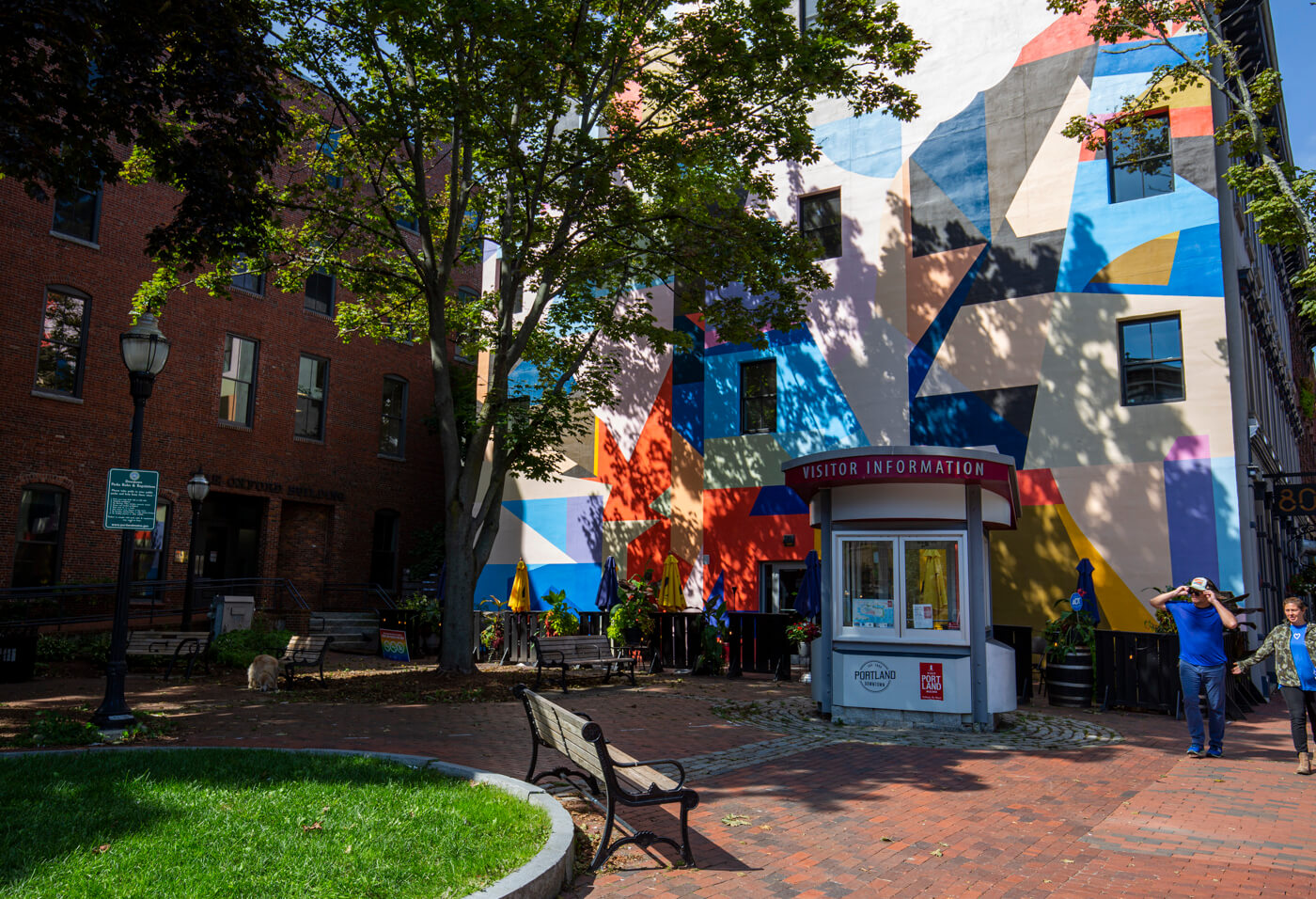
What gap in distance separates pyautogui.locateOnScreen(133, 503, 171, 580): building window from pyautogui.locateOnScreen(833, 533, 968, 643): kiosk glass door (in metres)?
18.3

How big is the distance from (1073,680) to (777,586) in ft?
23.8

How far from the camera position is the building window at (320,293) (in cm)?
2700

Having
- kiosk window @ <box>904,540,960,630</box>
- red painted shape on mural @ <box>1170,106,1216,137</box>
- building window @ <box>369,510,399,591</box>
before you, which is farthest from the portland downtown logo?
building window @ <box>369,510,399,591</box>

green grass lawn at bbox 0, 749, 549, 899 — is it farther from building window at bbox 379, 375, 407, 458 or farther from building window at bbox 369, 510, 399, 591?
building window at bbox 379, 375, 407, 458

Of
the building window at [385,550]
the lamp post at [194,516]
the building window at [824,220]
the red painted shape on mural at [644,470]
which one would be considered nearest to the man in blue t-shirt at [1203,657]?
the building window at [824,220]

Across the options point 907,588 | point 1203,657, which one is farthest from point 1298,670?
point 907,588

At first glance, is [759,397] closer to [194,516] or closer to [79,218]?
[194,516]

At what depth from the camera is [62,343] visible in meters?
20.8

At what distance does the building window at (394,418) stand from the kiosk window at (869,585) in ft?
67.2

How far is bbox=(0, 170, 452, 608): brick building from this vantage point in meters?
20.1

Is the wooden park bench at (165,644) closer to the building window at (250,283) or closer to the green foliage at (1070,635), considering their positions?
the building window at (250,283)

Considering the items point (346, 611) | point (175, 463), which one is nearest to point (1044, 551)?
point (346, 611)

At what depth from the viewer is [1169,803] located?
745 cm

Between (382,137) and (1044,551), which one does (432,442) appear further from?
(1044,551)
